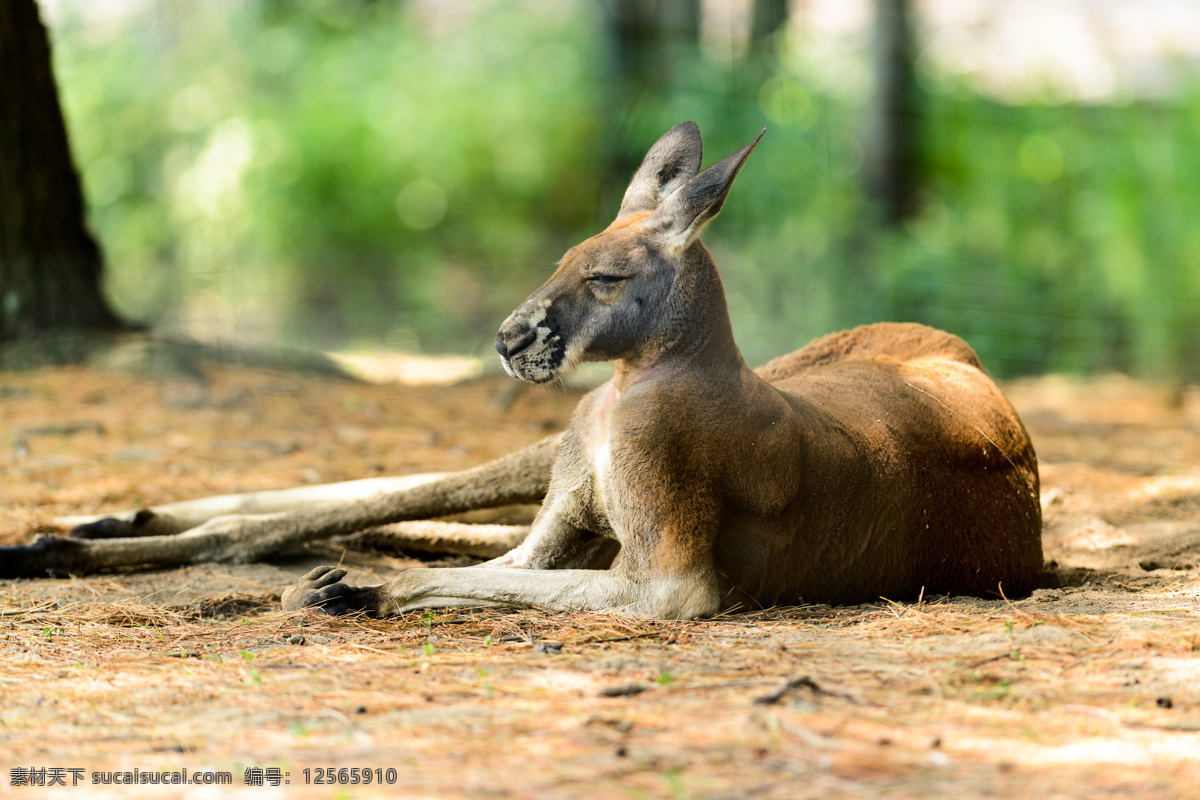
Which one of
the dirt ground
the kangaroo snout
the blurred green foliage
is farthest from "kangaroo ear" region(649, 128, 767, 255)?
the blurred green foliage

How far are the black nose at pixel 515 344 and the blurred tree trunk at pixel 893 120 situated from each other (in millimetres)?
8016

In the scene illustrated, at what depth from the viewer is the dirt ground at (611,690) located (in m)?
2.27

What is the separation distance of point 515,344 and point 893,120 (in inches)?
335

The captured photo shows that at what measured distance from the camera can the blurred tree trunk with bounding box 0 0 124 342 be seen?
7355 millimetres

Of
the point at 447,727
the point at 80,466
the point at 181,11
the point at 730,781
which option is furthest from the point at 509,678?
the point at 181,11

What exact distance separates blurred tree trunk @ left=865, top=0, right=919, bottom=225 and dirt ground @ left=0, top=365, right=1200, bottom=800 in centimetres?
652

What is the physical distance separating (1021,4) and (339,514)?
30.9 feet

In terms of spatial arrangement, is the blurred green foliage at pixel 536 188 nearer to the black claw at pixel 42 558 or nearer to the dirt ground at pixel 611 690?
the black claw at pixel 42 558

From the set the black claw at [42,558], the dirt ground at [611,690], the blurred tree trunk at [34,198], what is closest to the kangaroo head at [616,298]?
the dirt ground at [611,690]

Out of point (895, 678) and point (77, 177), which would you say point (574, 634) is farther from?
point (77, 177)

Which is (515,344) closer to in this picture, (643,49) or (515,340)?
(515,340)

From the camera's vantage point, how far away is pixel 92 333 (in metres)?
7.82


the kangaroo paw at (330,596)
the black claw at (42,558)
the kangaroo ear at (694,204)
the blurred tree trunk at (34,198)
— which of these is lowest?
the kangaroo paw at (330,596)

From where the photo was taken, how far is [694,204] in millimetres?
3676
